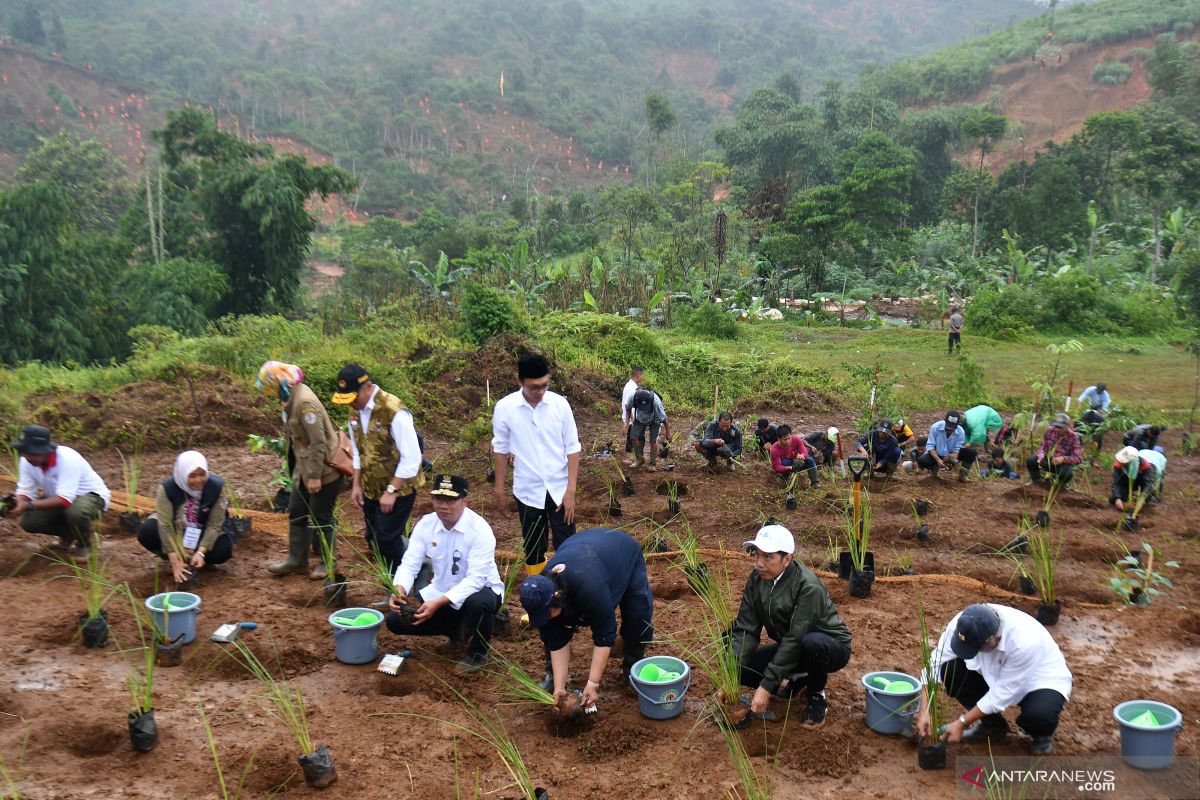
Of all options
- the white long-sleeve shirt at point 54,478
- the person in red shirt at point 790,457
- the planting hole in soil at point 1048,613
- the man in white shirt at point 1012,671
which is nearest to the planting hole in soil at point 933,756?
the man in white shirt at point 1012,671

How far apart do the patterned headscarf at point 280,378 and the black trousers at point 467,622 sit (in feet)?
5.99

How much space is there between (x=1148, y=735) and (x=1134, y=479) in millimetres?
6088

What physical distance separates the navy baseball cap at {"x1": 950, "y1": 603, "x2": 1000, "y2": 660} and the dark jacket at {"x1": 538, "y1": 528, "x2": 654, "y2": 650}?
168 cm

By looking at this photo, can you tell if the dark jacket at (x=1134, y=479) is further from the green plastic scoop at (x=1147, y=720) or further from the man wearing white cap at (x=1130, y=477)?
the green plastic scoop at (x=1147, y=720)

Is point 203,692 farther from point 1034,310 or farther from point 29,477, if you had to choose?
point 1034,310

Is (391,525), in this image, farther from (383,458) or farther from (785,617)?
(785,617)

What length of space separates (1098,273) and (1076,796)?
2775 centimetres

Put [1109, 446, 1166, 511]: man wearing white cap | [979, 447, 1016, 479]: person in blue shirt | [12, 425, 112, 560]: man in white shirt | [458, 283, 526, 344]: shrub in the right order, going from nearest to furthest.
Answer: [12, 425, 112, 560]: man in white shirt → [1109, 446, 1166, 511]: man wearing white cap → [979, 447, 1016, 479]: person in blue shirt → [458, 283, 526, 344]: shrub

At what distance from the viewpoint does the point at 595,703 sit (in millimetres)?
4461

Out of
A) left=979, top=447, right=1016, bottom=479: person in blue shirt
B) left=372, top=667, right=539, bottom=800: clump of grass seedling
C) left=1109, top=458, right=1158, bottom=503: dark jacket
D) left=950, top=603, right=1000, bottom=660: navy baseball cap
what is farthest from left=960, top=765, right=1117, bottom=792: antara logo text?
left=979, top=447, right=1016, bottom=479: person in blue shirt

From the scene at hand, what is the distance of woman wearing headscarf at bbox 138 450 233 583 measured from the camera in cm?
583

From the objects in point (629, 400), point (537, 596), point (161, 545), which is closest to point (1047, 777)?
point (537, 596)

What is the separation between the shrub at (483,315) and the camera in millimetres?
16312

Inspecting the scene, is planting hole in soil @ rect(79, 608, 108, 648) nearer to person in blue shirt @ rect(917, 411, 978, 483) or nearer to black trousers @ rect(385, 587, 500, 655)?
black trousers @ rect(385, 587, 500, 655)
